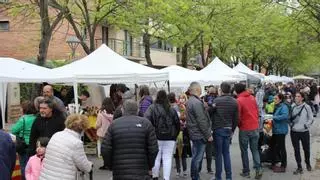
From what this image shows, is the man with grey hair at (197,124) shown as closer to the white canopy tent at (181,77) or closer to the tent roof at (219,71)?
the white canopy tent at (181,77)

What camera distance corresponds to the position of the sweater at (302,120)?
10688 mm

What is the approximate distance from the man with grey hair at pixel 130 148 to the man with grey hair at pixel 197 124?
9.02 ft

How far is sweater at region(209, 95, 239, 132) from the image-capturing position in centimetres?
941

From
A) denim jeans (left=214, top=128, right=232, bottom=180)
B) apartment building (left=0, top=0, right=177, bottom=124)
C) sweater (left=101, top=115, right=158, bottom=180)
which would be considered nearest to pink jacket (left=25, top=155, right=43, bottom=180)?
sweater (left=101, top=115, right=158, bottom=180)

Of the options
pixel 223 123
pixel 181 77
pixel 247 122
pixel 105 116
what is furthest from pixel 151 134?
pixel 181 77

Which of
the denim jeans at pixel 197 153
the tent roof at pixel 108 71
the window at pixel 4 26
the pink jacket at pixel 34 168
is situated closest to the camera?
the pink jacket at pixel 34 168

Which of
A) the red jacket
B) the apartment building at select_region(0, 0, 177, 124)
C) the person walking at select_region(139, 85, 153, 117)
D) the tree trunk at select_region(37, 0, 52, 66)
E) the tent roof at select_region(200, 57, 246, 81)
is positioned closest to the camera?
the red jacket

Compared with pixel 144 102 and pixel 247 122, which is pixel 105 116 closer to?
pixel 144 102

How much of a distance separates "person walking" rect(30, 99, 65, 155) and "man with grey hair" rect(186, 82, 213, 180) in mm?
2674

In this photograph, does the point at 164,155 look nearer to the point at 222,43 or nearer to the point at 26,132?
the point at 26,132

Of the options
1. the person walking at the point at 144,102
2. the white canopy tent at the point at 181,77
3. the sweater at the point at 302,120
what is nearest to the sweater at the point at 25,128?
the person walking at the point at 144,102

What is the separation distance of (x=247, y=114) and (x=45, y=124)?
14.7 feet

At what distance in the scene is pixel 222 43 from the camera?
1414 inches

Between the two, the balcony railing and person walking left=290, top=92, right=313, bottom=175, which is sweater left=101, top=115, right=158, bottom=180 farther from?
the balcony railing
